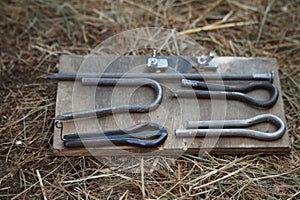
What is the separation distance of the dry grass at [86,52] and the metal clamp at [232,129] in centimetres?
10

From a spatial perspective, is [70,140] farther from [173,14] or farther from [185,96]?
[173,14]

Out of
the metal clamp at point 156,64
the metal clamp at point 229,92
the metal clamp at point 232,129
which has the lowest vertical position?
the metal clamp at point 232,129

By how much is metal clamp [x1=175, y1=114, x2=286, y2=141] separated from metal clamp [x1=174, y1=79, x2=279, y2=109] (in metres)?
0.08

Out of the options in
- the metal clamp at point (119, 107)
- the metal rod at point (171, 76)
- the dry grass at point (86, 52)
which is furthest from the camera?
the metal rod at point (171, 76)

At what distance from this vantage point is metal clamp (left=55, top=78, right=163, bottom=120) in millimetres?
2098

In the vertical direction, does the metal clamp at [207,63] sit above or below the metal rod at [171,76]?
above

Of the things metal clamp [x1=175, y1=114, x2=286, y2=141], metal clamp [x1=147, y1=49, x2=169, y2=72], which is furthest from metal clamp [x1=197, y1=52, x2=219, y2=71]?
metal clamp [x1=175, y1=114, x2=286, y2=141]

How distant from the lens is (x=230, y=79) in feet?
7.45

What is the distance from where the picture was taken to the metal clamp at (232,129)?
2.08 meters

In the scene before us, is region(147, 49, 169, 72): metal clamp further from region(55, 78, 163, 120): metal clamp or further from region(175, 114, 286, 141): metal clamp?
region(175, 114, 286, 141): metal clamp

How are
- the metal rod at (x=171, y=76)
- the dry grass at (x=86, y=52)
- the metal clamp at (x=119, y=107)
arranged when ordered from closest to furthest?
the dry grass at (x=86, y=52), the metal clamp at (x=119, y=107), the metal rod at (x=171, y=76)

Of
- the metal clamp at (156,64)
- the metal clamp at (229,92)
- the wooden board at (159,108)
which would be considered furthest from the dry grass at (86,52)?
the metal clamp at (156,64)

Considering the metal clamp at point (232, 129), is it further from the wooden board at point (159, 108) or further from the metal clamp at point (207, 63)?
the metal clamp at point (207, 63)

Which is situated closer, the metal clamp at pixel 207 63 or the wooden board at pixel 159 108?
the wooden board at pixel 159 108
